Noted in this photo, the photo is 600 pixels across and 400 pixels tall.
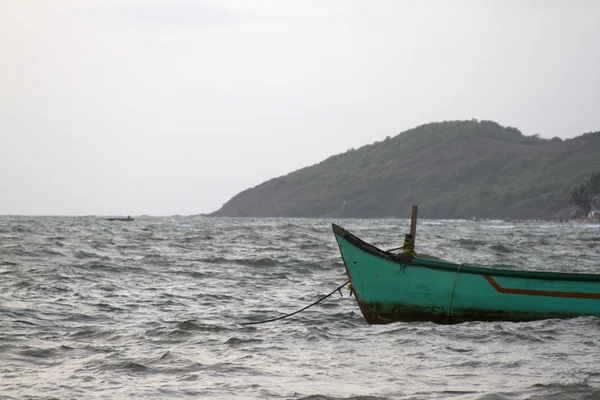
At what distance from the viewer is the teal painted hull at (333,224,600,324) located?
10688 mm

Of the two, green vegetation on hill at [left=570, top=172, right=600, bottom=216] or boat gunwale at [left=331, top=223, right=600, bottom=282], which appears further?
green vegetation on hill at [left=570, top=172, right=600, bottom=216]

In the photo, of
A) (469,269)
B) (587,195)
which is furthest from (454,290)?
(587,195)

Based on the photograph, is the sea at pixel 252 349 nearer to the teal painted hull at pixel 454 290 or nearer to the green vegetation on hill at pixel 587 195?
the teal painted hull at pixel 454 290

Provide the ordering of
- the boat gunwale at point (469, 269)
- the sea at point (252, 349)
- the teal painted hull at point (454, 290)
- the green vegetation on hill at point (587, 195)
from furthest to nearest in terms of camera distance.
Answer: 1. the green vegetation on hill at point (587, 195)
2. the teal painted hull at point (454, 290)
3. the boat gunwale at point (469, 269)
4. the sea at point (252, 349)

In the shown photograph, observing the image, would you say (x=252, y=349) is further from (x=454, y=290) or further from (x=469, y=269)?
(x=469, y=269)

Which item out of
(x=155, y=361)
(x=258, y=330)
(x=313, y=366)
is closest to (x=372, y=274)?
(x=258, y=330)

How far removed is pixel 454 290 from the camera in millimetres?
10914

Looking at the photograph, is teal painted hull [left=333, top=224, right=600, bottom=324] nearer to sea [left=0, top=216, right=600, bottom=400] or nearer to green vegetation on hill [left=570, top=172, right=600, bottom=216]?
sea [left=0, top=216, right=600, bottom=400]

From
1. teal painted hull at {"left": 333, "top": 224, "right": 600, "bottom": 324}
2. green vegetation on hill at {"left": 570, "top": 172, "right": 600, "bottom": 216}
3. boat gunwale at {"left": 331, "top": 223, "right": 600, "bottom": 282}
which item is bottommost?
teal painted hull at {"left": 333, "top": 224, "right": 600, "bottom": 324}

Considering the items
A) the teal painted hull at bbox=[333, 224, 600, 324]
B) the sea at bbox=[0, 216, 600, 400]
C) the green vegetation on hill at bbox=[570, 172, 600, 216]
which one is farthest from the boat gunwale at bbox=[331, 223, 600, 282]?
the green vegetation on hill at bbox=[570, 172, 600, 216]

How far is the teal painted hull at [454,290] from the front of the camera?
35.1 ft

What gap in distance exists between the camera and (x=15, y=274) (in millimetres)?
18031

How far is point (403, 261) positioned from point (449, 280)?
78cm

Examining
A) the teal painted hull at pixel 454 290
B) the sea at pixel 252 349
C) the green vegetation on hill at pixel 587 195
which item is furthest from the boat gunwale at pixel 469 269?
the green vegetation on hill at pixel 587 195
